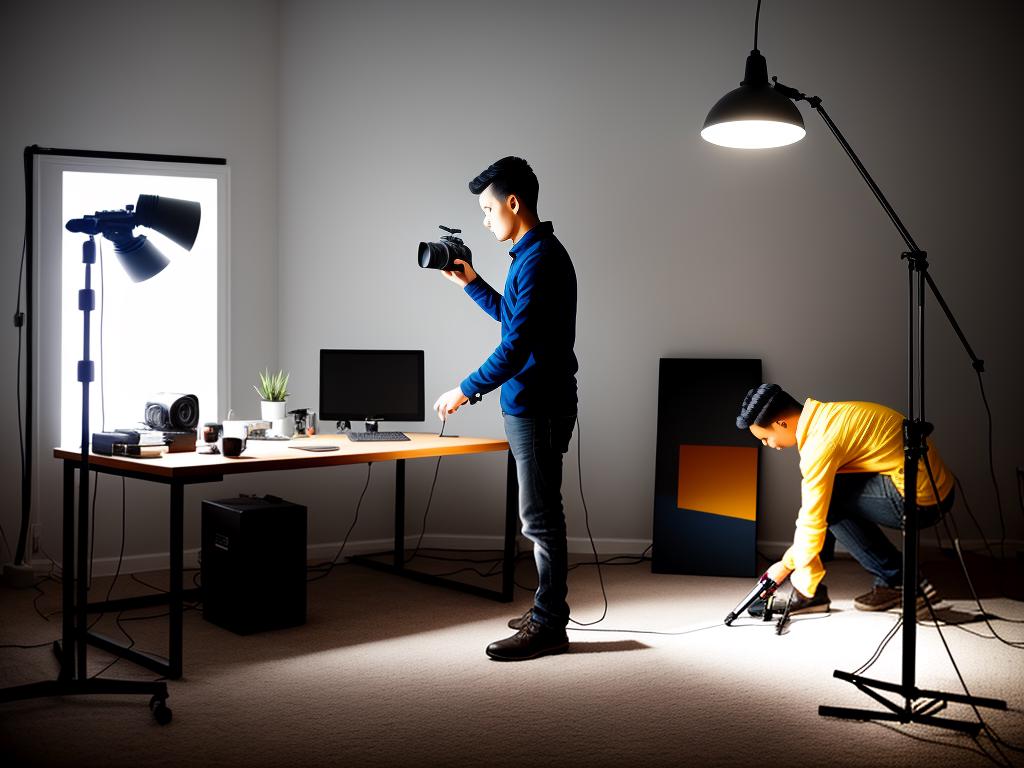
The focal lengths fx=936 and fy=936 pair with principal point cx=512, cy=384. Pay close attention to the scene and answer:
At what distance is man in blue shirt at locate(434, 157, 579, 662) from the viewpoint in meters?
3.10

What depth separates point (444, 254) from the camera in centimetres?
352

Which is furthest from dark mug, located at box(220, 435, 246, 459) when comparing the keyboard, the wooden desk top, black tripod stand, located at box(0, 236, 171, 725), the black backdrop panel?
the black backdrop panel

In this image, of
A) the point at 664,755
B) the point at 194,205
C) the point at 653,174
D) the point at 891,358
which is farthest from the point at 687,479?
the point at 194,205

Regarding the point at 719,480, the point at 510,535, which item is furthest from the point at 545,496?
the point at 719,480

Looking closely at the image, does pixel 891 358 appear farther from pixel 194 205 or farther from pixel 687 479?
pixel 194 205

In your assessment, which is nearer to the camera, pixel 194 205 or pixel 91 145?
pixel 194 205

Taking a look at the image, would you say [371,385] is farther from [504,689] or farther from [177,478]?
[504,689]

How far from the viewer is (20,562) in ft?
14.1

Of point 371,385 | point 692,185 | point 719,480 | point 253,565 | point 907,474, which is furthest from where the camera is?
point 692,185

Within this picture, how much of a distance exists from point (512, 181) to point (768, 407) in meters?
1.31

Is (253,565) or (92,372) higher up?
(92,372)

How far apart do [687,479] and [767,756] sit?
2.37 meters

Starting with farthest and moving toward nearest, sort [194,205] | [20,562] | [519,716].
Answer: [20,562], [194,205], [519,716]

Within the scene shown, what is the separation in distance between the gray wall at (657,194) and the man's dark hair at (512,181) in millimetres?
1800
